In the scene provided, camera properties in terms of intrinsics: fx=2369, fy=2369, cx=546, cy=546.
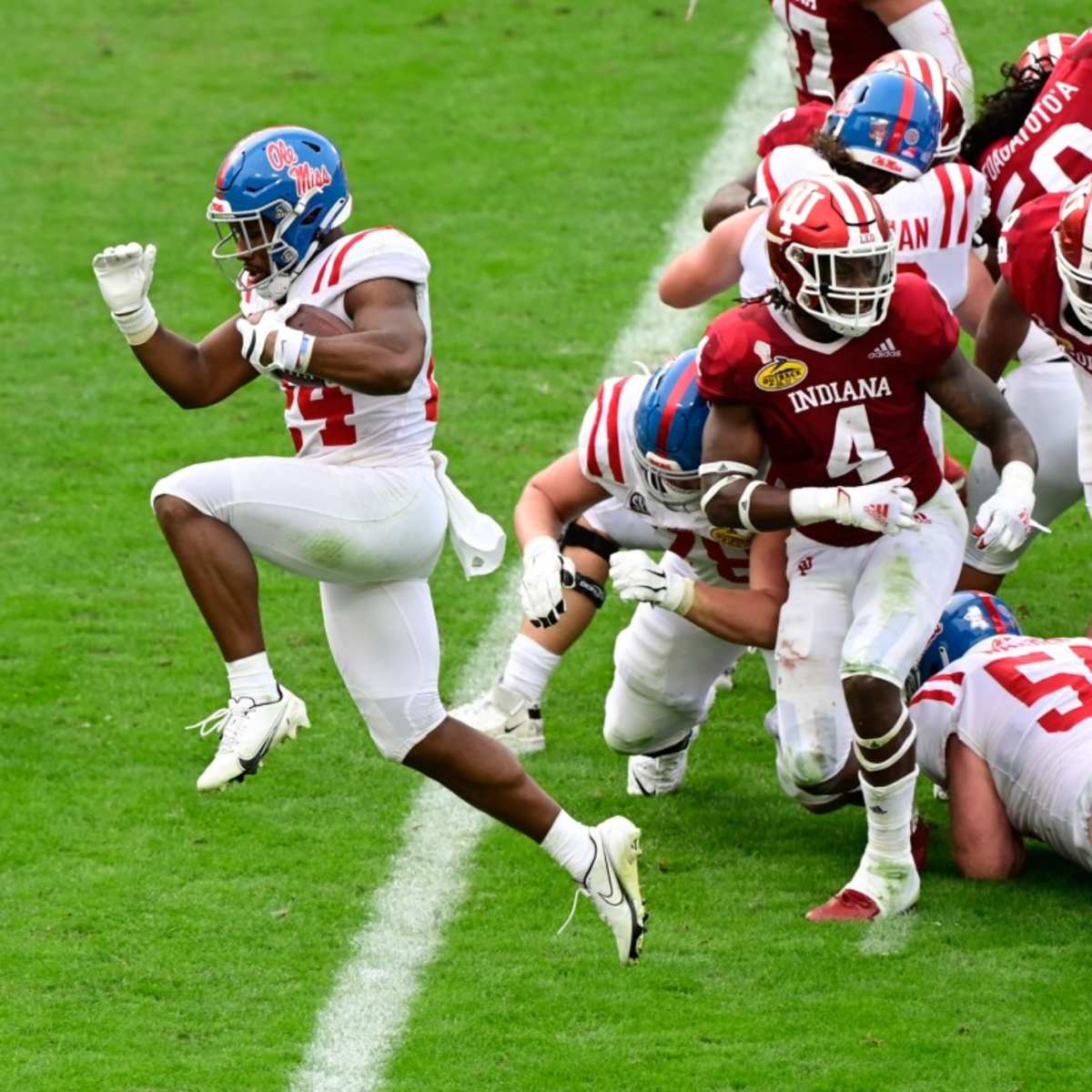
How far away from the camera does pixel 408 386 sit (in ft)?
15.4

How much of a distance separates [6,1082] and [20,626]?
2577 millimetres

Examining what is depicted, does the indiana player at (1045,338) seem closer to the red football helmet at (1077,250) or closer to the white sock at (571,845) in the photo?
the red football helmet at (1077,250)

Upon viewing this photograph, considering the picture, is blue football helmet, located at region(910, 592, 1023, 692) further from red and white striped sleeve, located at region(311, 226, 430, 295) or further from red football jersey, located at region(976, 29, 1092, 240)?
red and white striped sleeve, located at region(311, 226, 430, 295)

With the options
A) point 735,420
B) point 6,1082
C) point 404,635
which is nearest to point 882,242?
point 735,420

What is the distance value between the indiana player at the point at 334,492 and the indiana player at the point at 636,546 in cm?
31

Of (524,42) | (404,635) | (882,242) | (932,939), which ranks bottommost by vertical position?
(524,42)

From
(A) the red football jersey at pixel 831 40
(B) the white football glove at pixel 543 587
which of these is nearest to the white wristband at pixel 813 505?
(B) the white football glove at pixel 543 587

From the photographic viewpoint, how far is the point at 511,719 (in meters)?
6.15

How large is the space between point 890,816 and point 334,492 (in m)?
1.40

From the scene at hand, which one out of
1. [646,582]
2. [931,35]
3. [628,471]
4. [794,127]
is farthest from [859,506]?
[931,35]

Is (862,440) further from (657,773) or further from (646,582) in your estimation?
(657,773)

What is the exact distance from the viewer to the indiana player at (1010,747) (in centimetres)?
512

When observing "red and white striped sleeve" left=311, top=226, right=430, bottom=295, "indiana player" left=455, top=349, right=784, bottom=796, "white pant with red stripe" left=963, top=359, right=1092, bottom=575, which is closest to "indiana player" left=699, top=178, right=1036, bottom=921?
"indiana player" left=455, top=349, right=784, bottom=796

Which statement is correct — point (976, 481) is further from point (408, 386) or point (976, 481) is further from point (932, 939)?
point (408, 386)
